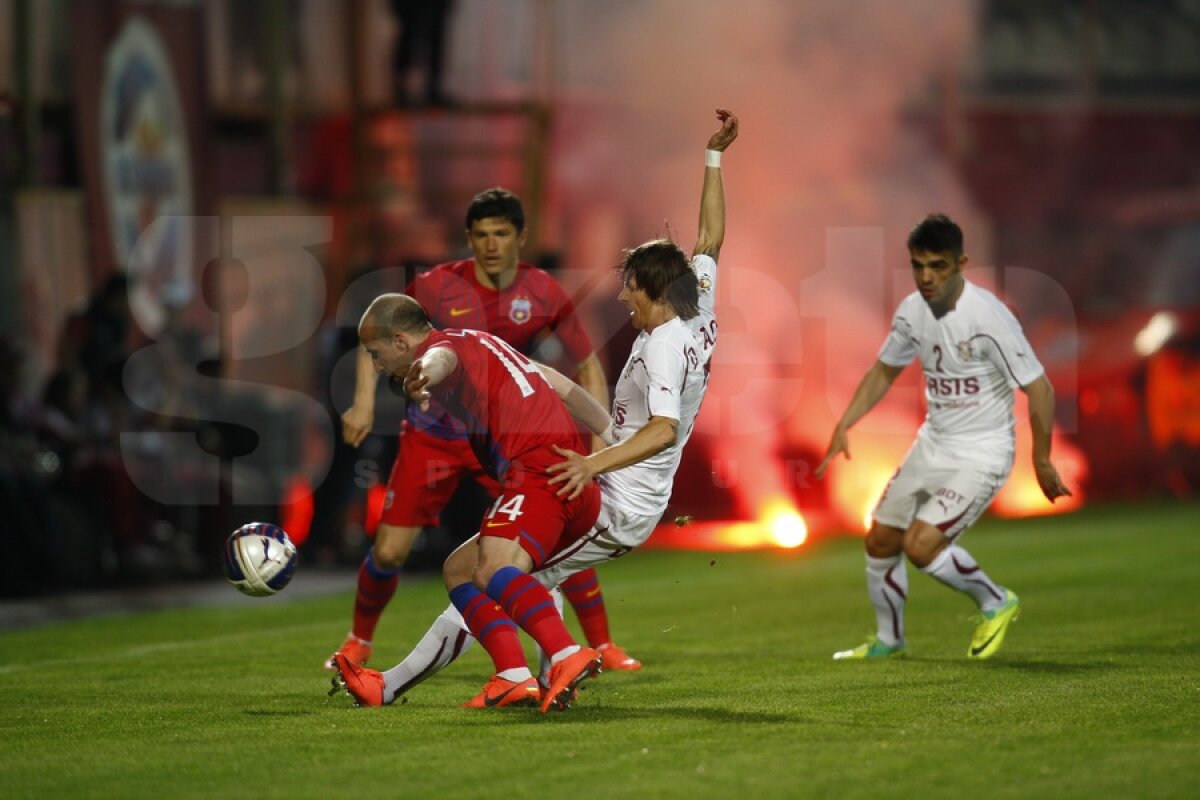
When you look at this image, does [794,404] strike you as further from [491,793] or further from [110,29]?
[491,793]

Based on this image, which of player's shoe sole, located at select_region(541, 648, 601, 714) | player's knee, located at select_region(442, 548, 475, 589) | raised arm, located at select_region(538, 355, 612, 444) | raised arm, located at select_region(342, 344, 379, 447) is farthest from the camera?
raised arm, located at select_region(342, 344, 379, 447)

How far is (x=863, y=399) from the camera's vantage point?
9.45 metres

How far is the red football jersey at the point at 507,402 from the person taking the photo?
717 cm

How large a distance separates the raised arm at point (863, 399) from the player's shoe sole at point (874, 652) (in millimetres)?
853

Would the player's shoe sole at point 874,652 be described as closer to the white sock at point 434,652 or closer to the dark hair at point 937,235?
the dark hair at point 937,235

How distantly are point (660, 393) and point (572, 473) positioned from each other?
0.46 m

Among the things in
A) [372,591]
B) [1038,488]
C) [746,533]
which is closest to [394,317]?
[372,591]

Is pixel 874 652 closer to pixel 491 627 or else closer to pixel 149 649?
pixel 491 627

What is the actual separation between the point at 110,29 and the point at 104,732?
917 centimetres

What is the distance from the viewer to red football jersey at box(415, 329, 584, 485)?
7.17m

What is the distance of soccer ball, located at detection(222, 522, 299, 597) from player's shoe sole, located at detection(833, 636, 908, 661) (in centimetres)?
278

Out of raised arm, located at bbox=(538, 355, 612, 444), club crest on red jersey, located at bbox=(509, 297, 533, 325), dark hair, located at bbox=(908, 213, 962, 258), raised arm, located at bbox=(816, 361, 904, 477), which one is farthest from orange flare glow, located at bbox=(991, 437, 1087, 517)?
raised arm, located at bbox=(538, 355, 612, 444)

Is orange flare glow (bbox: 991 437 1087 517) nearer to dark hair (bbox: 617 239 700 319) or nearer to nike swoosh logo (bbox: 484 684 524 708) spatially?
dark hair (bbox: 617 239 700 319)

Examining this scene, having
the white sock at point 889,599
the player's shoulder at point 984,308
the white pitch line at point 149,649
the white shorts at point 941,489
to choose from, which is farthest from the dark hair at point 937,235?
the white pitch line at point 149,649
